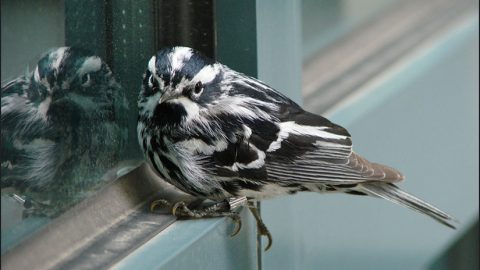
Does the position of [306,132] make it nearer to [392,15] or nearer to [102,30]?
[102,30]

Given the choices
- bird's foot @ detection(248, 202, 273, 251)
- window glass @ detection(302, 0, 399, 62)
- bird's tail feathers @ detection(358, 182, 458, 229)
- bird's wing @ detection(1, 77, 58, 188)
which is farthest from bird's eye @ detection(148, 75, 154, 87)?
window glass @ detection(302, 0, 399, 62)

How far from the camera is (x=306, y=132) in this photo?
3182 millimetres

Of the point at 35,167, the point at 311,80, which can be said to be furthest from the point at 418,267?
the point at 35,167

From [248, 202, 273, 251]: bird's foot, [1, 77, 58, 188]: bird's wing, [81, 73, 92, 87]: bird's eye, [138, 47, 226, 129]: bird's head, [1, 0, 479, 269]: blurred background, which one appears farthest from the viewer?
[248, 202, 273, 251]: bird's foot

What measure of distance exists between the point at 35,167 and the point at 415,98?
2281 millimetres

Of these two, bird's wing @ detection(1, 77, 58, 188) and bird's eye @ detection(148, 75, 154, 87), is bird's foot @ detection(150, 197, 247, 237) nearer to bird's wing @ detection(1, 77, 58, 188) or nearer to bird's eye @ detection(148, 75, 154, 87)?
bird's eye @ detection(148, 75, 154, 87)

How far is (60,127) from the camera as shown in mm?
2660

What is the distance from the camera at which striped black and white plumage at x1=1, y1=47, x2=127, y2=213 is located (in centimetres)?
Answer: 245

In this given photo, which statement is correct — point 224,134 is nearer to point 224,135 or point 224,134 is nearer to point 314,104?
point 224,135

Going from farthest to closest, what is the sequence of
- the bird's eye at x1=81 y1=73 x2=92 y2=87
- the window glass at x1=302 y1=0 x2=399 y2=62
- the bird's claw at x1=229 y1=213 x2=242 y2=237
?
the window glass at x1=302 y1=0 x2=399 y2=62 → the bird's claw at x1=229 y1=213 x2=242 y2=237 → the bird's eye at x1=81 y1=73 x2=92 y2=87

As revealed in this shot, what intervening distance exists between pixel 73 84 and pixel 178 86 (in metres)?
0.30

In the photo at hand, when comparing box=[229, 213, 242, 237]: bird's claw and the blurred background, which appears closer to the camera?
the blurred background

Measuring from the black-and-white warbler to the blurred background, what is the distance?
0.41 feet

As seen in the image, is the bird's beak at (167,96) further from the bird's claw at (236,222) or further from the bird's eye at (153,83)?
the bird's claw at (236,222)
